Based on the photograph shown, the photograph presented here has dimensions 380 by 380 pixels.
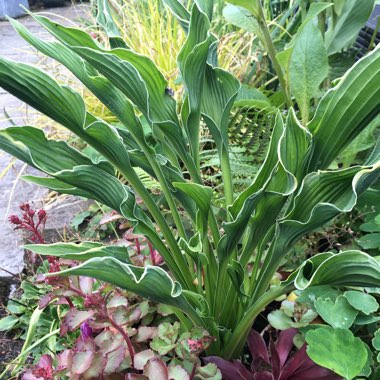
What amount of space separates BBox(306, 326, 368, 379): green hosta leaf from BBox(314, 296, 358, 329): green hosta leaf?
5 cm

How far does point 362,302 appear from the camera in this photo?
0.81 metres

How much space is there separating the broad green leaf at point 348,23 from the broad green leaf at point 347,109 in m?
0.76

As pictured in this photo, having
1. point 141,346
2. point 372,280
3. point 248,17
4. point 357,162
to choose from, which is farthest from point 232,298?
point 248,17

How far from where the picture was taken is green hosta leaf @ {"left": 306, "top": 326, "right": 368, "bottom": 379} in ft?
2.30

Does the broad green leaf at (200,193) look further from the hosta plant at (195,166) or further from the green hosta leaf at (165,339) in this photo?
the green hosta leaf at (165,339)

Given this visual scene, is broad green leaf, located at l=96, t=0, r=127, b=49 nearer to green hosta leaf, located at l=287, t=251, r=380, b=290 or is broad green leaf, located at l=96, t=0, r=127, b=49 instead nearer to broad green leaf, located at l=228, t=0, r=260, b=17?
broad green leaf, located at l=228, t=0, r=260, b=17

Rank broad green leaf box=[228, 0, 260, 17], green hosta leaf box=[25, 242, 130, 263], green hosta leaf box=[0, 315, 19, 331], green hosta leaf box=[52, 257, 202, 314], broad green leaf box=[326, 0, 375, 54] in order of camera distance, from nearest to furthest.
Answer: green hosta leaf box=[52, 257, 202, 314] < green hosta leaf box=[25, 242, 130, 263] < broad green leaf box=[228, 0, 260, 17] < green hosta leaf box=[0, 315, 19, 331] < broad green leaf box=[326, 0, 375, 54]

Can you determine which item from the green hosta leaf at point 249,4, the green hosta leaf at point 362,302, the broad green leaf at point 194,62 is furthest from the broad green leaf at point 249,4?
the green hosta leaf at point 362,302

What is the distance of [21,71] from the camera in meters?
0.68

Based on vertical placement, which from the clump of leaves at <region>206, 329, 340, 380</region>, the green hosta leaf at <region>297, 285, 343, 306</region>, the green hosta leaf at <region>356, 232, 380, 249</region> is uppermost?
the green hosta leaf at <region>356, 232, 380, 249</region>

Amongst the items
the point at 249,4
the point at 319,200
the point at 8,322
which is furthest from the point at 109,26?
the point at 8,322

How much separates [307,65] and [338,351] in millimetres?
727

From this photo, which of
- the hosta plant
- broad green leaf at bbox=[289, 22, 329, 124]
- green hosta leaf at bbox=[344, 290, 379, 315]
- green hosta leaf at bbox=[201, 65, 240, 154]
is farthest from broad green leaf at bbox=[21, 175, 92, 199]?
broad green leaf at bbox=[289, 22, 329, 124]

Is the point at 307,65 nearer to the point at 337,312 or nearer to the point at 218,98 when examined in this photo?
the point at 218,98
